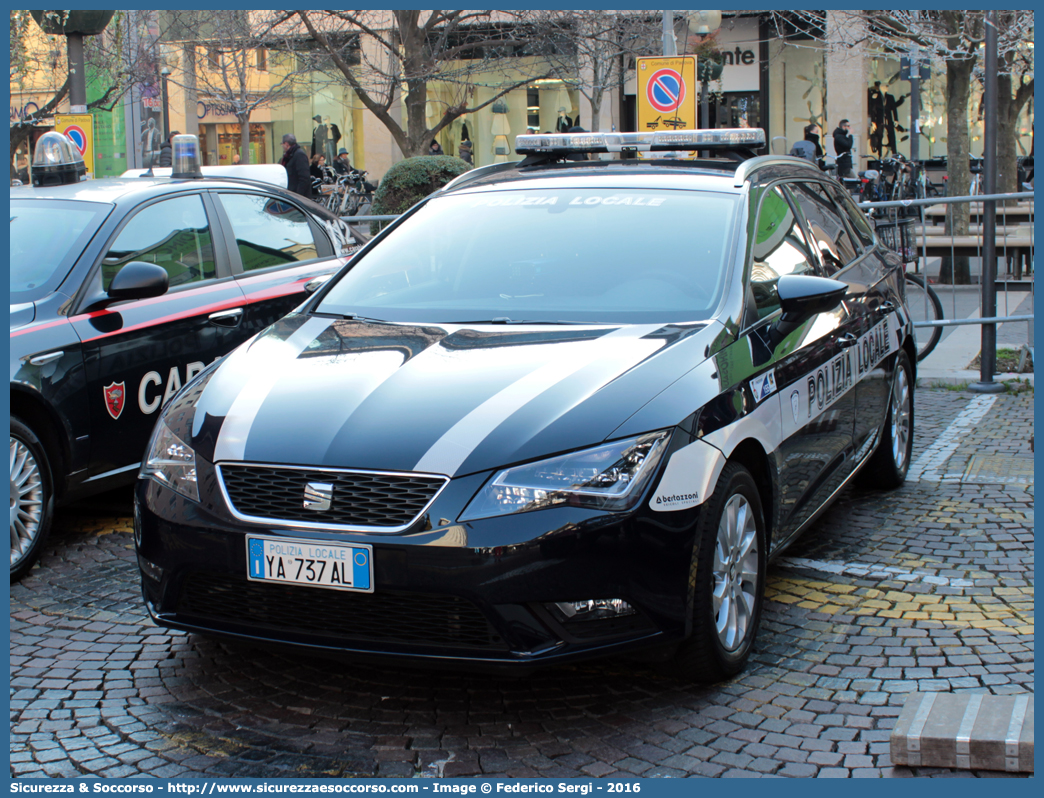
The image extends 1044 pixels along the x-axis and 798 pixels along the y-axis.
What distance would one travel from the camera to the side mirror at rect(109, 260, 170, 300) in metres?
5.32

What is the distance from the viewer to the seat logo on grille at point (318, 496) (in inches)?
132

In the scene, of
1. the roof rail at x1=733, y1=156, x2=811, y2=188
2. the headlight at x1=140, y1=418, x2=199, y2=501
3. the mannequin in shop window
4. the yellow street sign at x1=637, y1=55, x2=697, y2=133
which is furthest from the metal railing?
the mannequin in shop window

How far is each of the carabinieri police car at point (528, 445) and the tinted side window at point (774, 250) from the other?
16mm

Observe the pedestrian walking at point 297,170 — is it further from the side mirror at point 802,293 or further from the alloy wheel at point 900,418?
the side mirror at point 802,293

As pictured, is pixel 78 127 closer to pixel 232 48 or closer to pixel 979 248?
pixel 979 248

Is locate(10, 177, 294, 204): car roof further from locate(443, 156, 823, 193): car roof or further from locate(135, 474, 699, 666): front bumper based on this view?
locate(135, 474, 699, 666): front bumper

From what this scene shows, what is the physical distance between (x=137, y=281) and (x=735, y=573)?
298 centimetres

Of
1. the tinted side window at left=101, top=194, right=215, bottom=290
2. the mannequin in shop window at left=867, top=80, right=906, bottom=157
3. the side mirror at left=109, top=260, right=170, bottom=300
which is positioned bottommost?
the side mirror at left=109, top=260, right=170, bottom=300

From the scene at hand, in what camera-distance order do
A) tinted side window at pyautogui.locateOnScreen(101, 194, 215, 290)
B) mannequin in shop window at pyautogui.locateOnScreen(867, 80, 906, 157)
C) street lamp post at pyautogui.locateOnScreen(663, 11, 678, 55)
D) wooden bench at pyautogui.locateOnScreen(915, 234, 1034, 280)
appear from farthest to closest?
mannequin in shop window at pyautogui.locateOnScreen(867, 80, 906, 157) → street lamp post at pyautogui.locateOnScreen(663, 11, 678, 55) → wooden bench at pyautogui.locateOnScreen(915, 234, 1034, 280) → tinted side window at pyautogui.locateOnScreen(101, 194, 215, 290)

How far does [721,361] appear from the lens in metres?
3.92

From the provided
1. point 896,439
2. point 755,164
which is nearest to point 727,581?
point 755,164

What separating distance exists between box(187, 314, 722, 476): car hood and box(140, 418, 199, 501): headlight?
0.06 metres

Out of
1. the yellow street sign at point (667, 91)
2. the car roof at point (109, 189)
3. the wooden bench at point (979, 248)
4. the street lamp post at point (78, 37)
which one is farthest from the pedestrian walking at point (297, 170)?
the car roof at point (109, 189)

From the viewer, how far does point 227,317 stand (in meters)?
6.12
